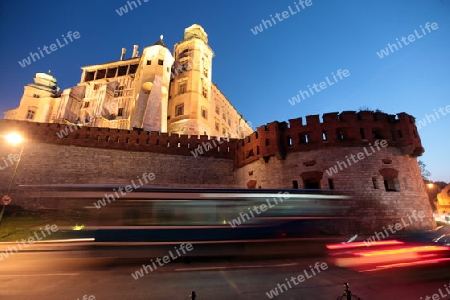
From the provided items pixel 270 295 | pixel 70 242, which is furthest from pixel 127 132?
pixel 270 295

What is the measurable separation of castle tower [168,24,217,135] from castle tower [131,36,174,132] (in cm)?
159

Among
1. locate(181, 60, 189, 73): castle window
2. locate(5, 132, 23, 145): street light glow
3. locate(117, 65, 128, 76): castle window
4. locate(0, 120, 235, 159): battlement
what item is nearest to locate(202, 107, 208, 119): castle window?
locate(181, 60, 189, 73): castle window

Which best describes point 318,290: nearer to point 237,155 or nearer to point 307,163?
point 307,163

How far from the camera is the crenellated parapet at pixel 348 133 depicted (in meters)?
14.6

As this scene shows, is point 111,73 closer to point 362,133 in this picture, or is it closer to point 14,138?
point 14,138

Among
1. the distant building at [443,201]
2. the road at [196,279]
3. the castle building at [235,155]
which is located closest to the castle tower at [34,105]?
the castle building at [235,155]

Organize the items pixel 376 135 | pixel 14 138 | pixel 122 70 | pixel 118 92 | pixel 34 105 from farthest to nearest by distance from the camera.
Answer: pixel 122 70
pixel 118 92
pixel 34 105
pixel 376 135
pixel 14 138

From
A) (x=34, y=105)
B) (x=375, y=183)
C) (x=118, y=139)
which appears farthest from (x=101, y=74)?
(x=375, y=183)

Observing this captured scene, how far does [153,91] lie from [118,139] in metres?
15.0

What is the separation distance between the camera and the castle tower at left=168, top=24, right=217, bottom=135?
32.2m

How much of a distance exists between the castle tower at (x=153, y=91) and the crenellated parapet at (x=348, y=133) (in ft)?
70.2

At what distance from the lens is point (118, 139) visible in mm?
20500

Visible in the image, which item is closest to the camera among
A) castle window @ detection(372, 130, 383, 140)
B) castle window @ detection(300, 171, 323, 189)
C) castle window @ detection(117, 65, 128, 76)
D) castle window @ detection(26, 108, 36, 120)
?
castle window @ detection(300, 171, 323, 189)

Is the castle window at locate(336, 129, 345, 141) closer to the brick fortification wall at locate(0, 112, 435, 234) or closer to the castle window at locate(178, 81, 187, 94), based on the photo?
the brick fortification wall at locate(0, 112, 435, 234)
